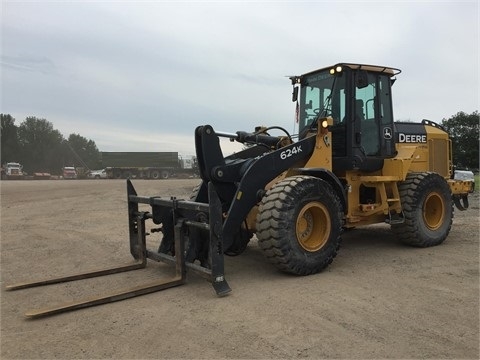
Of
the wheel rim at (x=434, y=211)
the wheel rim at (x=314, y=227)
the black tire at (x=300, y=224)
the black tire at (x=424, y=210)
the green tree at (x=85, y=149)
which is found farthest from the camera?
the green tree at (x=85, y=149)

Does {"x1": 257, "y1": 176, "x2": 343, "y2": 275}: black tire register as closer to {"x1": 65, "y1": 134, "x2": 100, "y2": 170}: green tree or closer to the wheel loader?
the wheel loader

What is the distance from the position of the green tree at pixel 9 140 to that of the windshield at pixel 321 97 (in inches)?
2725

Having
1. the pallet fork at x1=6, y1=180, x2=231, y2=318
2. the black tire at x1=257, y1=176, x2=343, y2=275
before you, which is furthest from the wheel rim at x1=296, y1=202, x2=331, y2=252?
the pallet fork at x1=6, y1=180, x2=231, y2=318

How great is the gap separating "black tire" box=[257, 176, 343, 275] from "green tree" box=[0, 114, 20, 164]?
70.7m

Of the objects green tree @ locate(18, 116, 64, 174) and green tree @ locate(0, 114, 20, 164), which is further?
green tree @ locate(18, 116, 64, 174)

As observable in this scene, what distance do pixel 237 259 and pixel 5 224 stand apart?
7024mm

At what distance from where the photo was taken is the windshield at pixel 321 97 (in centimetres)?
693

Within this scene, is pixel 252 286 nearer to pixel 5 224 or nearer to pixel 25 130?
pixel 5 224

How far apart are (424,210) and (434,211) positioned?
1.24 ft

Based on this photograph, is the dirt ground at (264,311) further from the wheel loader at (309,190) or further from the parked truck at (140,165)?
the parked truck at (140,165)

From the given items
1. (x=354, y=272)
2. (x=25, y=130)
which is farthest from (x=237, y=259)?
(x=25, y=130)

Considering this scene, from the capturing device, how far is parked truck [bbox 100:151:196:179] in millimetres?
50156

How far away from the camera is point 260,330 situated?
389 centimetres

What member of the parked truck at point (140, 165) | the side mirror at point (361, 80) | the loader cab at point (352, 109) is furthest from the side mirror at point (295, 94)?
the parked truck at point (140, 165)
